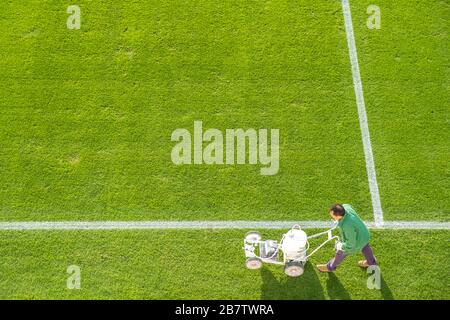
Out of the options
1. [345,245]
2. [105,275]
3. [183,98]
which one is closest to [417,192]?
[345,245]

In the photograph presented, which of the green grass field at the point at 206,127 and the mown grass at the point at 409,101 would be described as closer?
the green grass field at the point at 206,127

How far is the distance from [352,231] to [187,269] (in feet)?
8.74

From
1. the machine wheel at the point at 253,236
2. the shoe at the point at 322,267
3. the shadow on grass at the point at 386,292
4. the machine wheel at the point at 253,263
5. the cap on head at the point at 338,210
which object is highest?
the cap on head at the point at 338,210

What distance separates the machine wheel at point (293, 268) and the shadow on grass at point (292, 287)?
0.62 feet

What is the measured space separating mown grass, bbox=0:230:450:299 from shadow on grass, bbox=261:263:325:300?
0.02 meters

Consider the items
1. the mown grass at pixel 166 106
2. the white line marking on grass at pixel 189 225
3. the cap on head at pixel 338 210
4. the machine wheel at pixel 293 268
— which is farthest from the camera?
the mown grass at pixel 166 106

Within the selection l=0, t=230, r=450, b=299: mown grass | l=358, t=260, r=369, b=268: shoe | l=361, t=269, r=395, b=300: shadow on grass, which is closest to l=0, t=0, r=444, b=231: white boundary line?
l=0, t=230, r=450, b=299: mown grass

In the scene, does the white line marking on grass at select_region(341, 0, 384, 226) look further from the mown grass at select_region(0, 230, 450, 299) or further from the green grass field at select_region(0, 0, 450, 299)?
the mown grass at select_region(0, 230, 450, 299)

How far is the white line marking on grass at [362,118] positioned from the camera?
8.11 meters

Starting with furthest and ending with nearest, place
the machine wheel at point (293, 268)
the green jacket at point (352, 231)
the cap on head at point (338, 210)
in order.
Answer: the machine wheel at point (293, 268) < the green jacket at point (352, 231) < the cap on head at point (338, 210)

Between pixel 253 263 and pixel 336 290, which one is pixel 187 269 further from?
pixel 336 290

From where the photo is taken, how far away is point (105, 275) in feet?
24.5

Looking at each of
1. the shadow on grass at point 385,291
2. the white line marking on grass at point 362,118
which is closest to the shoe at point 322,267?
the shadow on grass at point 385,291

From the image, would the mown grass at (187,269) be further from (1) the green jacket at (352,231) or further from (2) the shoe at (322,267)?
(1) the green jacket at (352,231)
